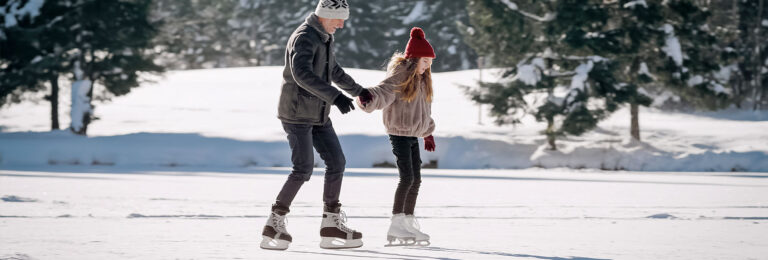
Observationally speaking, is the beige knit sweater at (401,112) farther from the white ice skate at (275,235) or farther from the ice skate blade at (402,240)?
the white ice skate at (275,235)

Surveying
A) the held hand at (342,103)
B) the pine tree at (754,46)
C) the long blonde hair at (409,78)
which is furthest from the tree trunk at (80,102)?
the pine tree at (754,46)

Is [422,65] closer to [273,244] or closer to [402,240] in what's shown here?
[402,240]

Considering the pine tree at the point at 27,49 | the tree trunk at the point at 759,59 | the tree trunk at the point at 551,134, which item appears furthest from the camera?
the tree trunk at the point at 759,59

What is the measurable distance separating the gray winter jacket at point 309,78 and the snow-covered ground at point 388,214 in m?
0.95

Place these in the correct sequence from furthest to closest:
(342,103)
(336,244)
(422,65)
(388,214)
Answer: (388,214), (422,65), (336,244), (342,103)

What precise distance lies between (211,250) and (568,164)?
17.7 m

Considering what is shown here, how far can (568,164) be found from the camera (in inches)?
906

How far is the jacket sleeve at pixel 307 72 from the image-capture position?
605cm

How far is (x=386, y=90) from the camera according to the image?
21.6 feet

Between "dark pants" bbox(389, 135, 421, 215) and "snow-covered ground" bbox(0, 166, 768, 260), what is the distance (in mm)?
377

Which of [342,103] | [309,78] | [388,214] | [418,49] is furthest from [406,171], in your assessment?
[388,214]

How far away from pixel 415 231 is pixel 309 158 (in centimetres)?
100

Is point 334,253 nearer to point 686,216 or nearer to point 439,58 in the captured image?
point 686,216

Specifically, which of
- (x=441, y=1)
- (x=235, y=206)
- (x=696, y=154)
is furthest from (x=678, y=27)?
(x=441, y=1)
